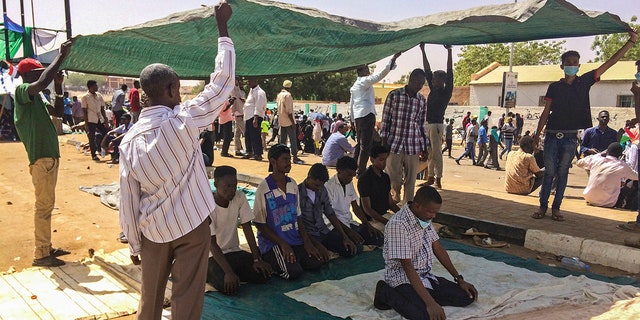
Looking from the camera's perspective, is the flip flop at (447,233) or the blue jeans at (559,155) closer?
the blue jeans at (559,155)

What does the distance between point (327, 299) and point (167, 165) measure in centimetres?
218

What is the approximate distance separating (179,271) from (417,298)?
5.96 ft

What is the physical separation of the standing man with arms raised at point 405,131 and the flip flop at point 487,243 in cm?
106

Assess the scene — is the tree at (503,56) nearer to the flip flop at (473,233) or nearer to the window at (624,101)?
the window at (624,101)

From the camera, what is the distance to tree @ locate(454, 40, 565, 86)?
175 ft

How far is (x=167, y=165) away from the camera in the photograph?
2518mm

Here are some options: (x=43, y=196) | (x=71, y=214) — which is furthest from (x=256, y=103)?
(x=43, y=196)

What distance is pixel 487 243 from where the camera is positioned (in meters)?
5.92

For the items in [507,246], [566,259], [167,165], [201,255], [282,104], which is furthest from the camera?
[282,104]

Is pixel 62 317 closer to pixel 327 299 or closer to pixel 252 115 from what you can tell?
pixel 327 299

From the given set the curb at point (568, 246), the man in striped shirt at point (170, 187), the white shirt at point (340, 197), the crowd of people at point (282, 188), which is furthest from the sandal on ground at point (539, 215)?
the man in striped shirt at point (170, 187)

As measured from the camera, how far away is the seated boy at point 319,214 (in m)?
5.18

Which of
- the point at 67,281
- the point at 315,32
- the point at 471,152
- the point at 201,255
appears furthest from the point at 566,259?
the point at 471,152

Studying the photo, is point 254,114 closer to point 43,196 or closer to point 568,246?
point 43,196
